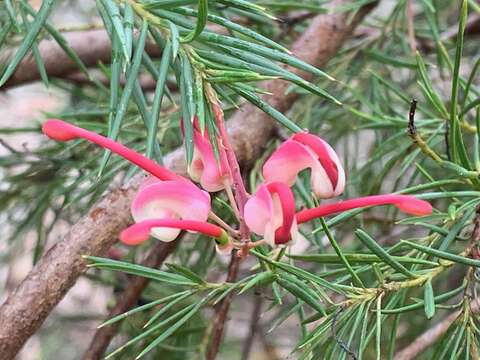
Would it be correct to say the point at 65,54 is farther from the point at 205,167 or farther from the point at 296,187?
the point at 205,167

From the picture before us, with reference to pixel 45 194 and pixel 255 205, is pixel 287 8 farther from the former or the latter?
pixel 255 205

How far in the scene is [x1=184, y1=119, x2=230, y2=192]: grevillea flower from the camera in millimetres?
420

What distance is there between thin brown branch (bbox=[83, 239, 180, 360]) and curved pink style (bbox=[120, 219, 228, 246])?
38 cm

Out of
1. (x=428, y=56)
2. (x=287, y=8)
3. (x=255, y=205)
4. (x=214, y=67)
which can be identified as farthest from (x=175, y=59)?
A: (x=428, y=56)

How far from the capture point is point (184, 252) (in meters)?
1.01

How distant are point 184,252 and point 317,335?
20.7 inches

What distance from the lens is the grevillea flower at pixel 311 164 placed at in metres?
0.41

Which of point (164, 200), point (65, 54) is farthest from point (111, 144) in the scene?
point (65, 54)

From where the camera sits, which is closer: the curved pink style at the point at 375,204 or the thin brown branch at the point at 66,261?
the curved pink style at the point at 375,204

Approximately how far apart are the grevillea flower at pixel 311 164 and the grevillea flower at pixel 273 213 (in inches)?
1.1

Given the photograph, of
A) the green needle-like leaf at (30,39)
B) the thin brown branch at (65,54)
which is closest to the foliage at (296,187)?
the green needle-like leaf at (30,39)

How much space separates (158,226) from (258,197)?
49 millimetres

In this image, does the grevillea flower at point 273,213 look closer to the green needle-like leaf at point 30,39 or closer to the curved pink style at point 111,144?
the curved pink style at point 111,144

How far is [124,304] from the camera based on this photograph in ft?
2.53
